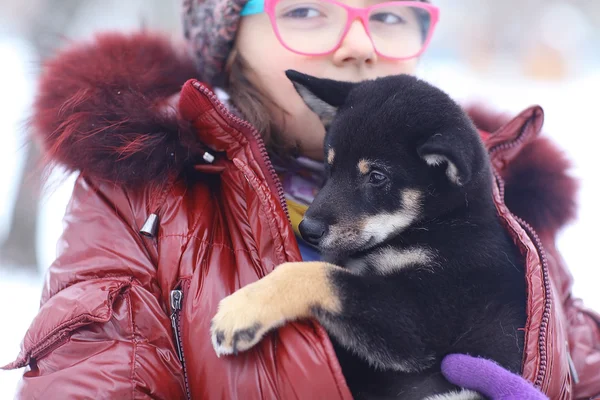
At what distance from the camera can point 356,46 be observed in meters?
2.41

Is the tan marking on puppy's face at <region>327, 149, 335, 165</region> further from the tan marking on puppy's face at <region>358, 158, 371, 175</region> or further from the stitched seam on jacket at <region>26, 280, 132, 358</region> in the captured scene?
the stitched seam on jacket at <region>26, 280, 132, 358</region>

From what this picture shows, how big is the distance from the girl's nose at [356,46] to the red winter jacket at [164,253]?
1.97 feet

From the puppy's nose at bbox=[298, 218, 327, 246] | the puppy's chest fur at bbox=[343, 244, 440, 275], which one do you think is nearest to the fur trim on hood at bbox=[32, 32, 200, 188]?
the puppy's nose at bbox=[298, 218, 327, 246]

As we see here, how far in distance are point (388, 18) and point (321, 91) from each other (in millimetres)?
539

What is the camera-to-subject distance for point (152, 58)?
257cm

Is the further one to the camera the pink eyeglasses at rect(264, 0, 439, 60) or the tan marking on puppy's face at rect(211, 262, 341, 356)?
the pink eyeglasses at rect(264, 0, 439, 60)

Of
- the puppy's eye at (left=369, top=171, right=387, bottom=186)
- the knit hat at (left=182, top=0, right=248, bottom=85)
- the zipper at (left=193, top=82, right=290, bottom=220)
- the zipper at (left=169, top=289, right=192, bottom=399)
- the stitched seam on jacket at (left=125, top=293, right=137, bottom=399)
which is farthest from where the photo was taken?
the knit hat at (left=182, top=0, right=248, bottom=85)

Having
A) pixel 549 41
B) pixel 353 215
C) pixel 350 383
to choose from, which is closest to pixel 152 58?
pixel 353 215

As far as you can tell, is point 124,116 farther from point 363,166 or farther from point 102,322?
point 363,166

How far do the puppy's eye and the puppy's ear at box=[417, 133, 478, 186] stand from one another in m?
0.17

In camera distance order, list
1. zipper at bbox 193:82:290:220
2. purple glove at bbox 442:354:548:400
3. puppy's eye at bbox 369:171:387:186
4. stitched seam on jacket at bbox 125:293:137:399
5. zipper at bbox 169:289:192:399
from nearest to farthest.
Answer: purple glove at bbox 442:354:548:400 < stitched seam on jacket at bbox 125:293:137:399 < zipper at bbox 169:289:192:399 < zipper at bbox 193:82:290:220 < puppy's eye at bbox 369:171:387:186

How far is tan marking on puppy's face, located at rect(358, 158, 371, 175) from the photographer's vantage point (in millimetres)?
2195

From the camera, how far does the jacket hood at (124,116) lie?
2131mm

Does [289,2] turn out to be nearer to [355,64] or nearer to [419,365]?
[355,64]
